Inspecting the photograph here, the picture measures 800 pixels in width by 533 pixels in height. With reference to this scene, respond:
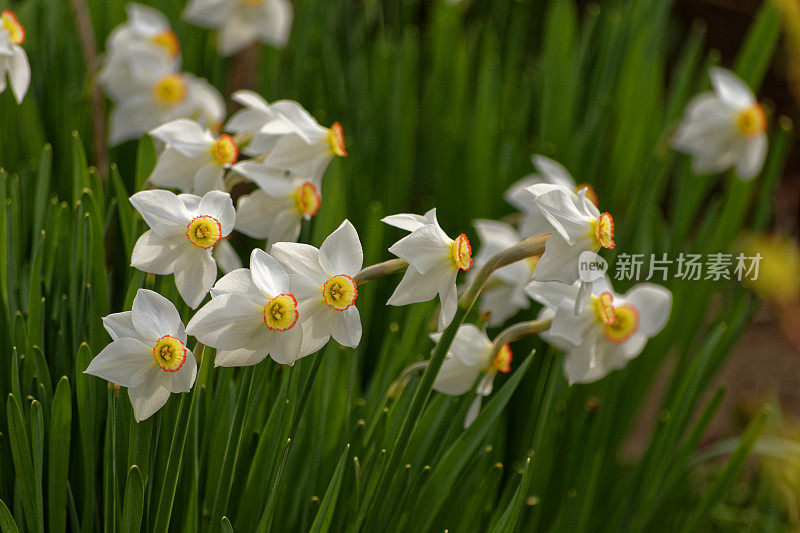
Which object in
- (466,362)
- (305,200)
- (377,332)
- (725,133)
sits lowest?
(377,332)

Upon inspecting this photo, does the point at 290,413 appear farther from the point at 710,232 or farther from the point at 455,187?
the point at 710,232

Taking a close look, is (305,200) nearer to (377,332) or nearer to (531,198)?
(531,198)

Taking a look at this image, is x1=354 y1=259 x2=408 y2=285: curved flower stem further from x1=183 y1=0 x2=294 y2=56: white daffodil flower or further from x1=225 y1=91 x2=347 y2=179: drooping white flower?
x1=183 y1=0 x2=294 y2=56: white daffodil flower

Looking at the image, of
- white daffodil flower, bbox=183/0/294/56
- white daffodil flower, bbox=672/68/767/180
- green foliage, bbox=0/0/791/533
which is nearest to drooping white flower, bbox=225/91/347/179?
green foliage, bbox=0/0/791/533

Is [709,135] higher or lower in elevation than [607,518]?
higher

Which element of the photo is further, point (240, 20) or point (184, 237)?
point (240, 20)

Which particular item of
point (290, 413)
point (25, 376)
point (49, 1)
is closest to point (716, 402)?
point (290, 413)

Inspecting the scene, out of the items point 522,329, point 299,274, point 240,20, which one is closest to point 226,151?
point 299,274

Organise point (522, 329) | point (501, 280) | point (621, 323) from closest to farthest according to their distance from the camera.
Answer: point (522, 329)
point (621, 323)
point (501, 280)
